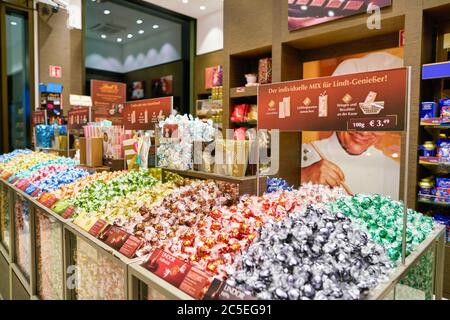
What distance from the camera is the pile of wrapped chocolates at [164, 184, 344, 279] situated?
1244 mm

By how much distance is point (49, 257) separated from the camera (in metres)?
2.11

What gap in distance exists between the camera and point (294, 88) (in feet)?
5.41

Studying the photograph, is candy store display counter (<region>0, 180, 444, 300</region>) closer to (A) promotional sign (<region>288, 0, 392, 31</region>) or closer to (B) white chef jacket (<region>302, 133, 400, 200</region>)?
(B) white chef jacket (<region>302, 133, 400, 200</region>)

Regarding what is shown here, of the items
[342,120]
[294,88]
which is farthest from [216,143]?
[342,120]

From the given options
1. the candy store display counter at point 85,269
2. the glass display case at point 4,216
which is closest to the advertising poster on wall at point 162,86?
the glass display case at point 4,216

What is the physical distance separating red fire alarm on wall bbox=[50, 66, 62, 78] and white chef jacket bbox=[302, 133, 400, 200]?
4564 millimetres

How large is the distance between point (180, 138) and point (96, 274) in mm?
917

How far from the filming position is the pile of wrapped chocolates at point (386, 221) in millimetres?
1293

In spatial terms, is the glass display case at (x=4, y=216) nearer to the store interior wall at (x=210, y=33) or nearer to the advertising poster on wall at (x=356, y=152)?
the advertising poster on wall at (x=356, y=152)

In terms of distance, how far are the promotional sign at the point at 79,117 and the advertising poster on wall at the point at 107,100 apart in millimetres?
1266

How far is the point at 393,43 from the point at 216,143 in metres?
2.55

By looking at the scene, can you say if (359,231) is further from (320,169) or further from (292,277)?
(320,169)

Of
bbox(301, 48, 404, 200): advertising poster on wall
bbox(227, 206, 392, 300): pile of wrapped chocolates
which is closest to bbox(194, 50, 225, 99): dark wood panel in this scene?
bbox(301, 48, 404, 200): advertising poster on wall

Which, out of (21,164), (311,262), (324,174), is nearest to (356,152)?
(324,174)
